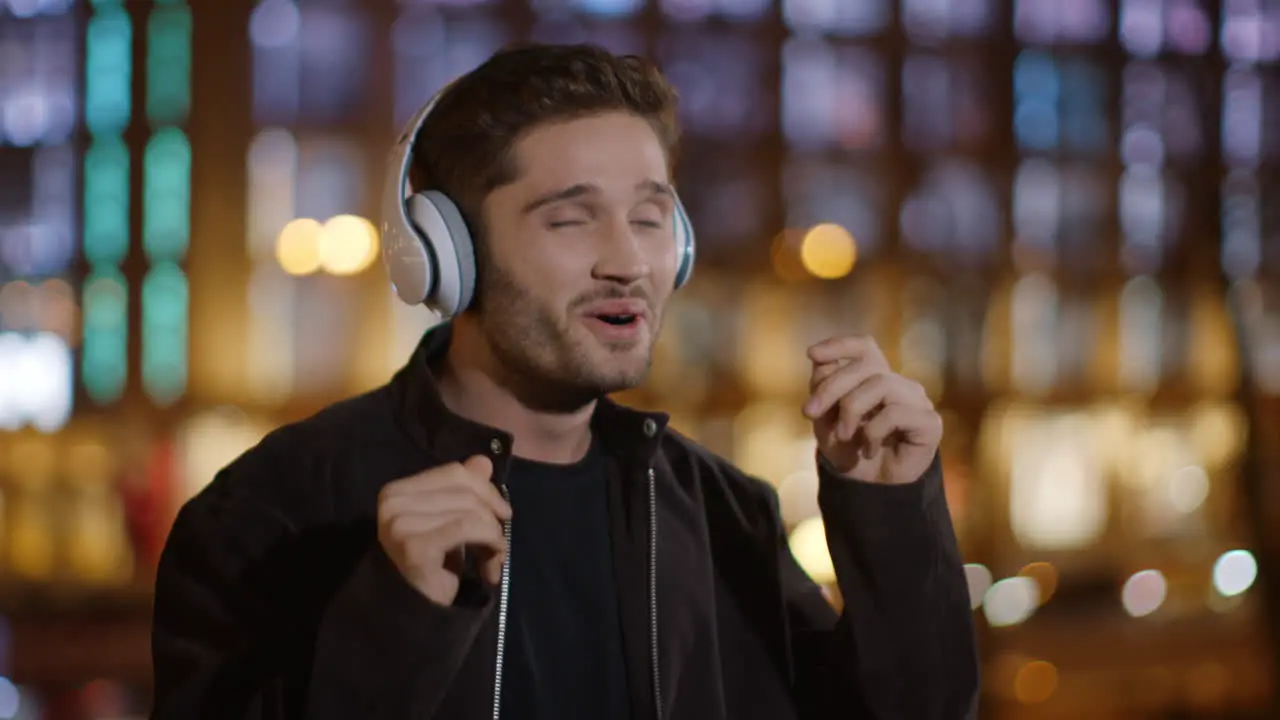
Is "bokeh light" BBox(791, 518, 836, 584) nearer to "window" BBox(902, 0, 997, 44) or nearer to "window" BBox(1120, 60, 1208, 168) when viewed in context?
"window" BBox(902, 0, 997, 44)

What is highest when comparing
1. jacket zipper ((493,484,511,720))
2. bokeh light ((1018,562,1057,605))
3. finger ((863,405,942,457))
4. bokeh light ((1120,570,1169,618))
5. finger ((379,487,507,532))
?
finger ((863,405,942,457))

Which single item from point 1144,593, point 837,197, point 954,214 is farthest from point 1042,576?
point 837,197

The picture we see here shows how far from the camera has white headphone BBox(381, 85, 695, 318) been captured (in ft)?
5.88

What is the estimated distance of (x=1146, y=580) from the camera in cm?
2292

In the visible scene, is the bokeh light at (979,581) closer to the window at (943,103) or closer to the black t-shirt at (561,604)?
the window at (943,103)

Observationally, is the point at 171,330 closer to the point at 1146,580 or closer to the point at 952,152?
the point at 952,152

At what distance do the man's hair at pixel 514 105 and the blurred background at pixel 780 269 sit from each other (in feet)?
58.0

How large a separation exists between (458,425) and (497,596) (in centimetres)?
22

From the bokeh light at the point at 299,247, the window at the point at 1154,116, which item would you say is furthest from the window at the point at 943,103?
the bokeh light at the point at 299,247

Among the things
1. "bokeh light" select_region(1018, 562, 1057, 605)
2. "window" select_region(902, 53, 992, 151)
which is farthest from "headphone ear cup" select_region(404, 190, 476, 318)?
"window" select_region(902, 53, 992, 151)

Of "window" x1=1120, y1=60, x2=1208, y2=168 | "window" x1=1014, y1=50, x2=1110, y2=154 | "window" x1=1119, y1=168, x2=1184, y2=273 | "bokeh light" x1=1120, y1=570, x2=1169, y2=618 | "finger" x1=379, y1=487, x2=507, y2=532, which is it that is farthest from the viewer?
"window" x1=1120, y1=60, x2=1208, y2=168

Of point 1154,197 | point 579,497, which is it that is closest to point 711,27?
point 1154,197

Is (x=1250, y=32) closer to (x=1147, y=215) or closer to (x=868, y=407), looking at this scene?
(x=1147, y=215)

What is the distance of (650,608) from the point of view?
1.76 metres
